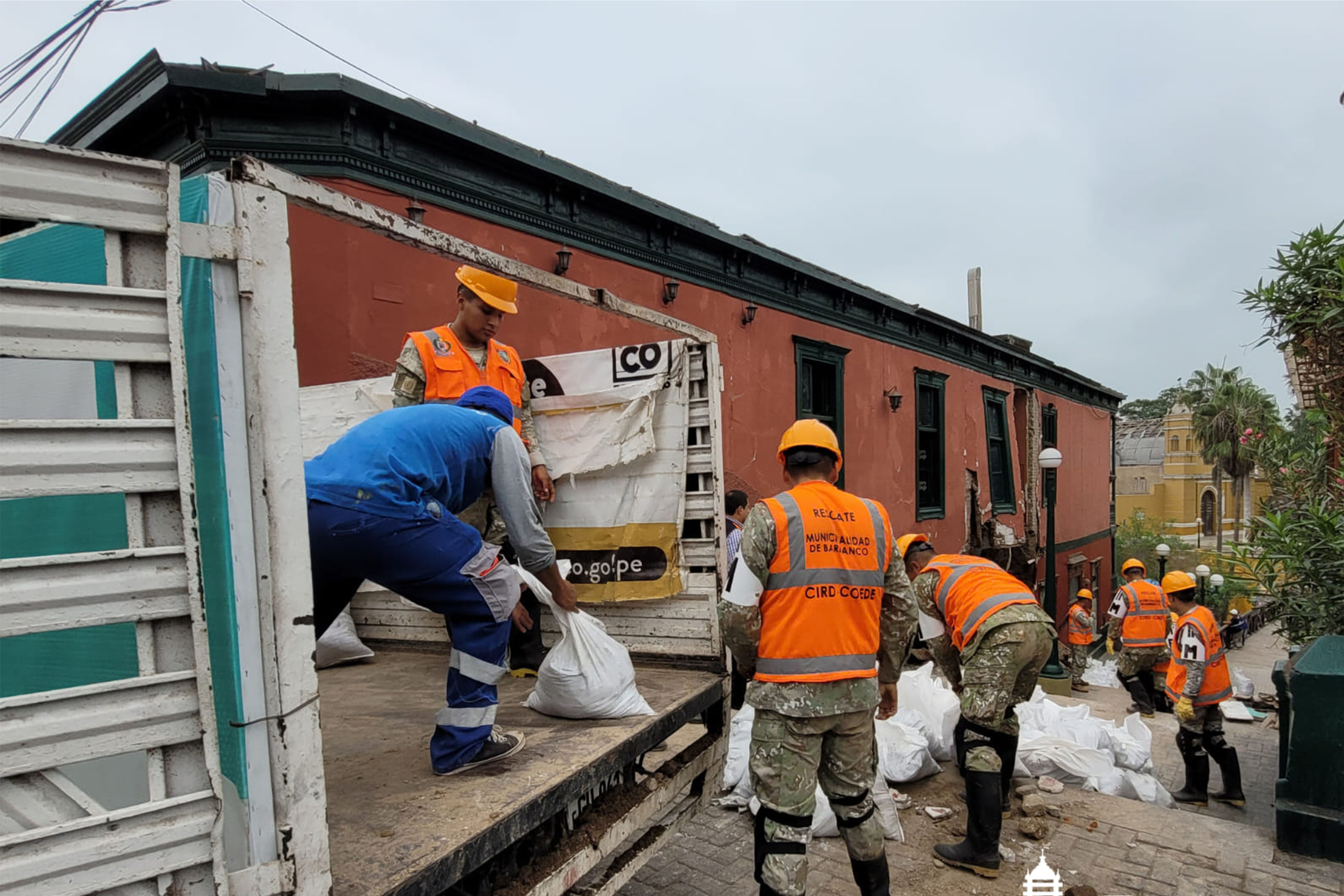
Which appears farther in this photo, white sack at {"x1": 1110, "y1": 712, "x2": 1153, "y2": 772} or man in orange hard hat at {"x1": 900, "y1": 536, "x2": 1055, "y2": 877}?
white sack at {"x1": 1110, "y1": 712, "x2": 1153, "y2": 772}

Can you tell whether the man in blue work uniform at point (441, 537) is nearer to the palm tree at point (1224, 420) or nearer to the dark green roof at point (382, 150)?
the dark green roof at point (382, 150)

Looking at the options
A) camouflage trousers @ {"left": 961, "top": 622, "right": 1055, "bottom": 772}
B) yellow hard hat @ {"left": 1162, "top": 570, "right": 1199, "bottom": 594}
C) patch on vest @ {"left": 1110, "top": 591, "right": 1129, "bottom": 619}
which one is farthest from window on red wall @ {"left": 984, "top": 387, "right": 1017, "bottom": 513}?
camouflage trousers @ {"left": 961, "top": 622, "right": 1055, "bottom": 772}

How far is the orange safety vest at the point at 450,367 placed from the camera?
333 cm

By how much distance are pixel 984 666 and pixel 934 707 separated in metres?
1.61

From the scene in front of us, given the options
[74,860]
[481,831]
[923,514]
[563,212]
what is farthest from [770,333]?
[74,860]

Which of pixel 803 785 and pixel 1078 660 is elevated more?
pixel 803 785

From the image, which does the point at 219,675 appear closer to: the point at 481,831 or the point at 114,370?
the point at 114,370

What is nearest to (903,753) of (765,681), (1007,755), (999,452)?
(1007,755)

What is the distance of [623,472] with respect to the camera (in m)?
3.65

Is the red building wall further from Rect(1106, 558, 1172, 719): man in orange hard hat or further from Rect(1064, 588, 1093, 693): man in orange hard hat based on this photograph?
Rect(1106, 558, 1172, 719): man in orange hard hat

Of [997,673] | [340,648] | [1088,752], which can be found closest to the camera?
[340,648]

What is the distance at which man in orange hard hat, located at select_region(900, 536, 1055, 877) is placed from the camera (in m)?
3.91

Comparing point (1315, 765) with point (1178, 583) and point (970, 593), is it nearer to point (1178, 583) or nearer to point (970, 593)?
point (970, 593)

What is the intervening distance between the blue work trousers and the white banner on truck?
115 cm
